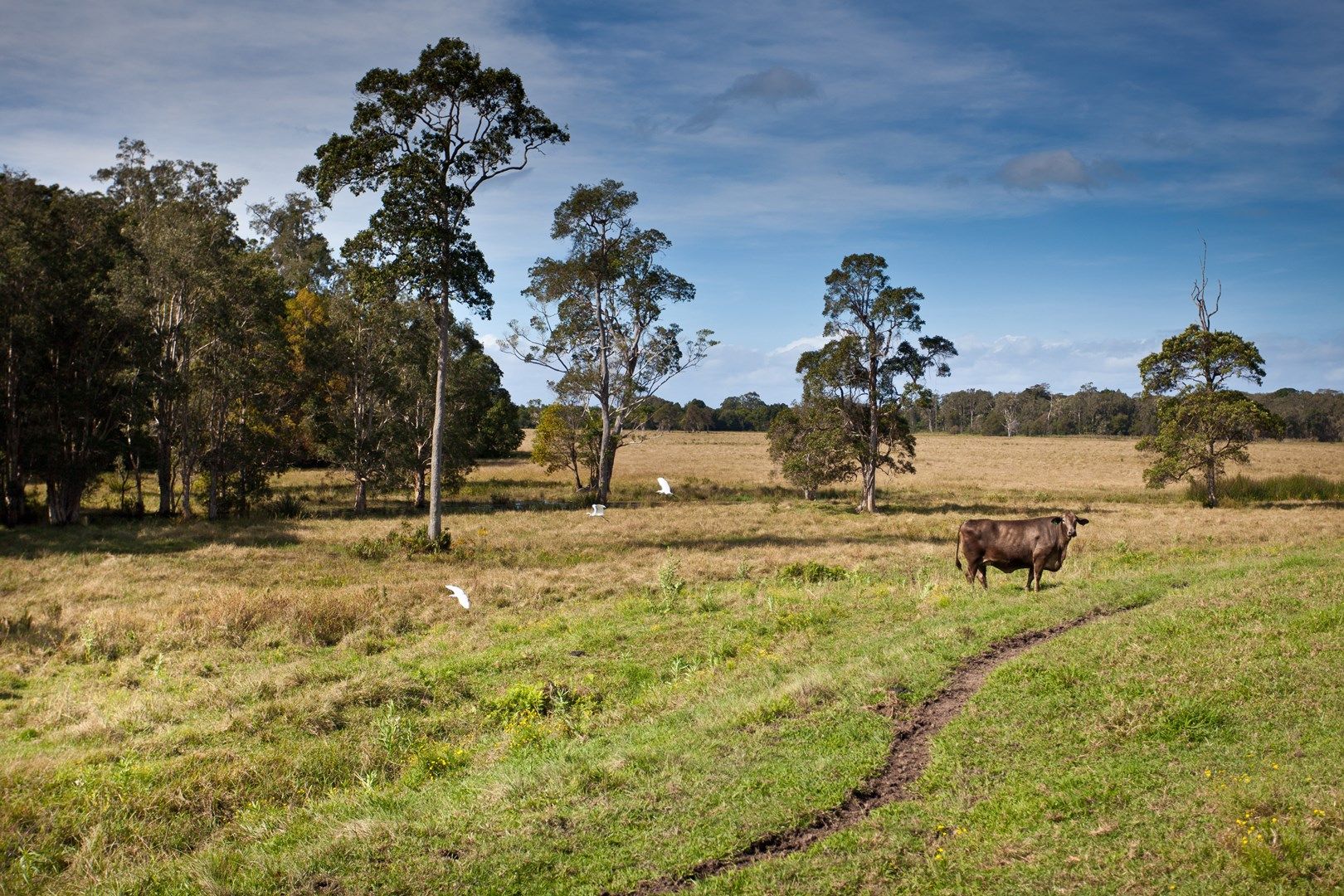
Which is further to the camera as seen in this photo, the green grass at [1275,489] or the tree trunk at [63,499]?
the green grass at [1275,489]

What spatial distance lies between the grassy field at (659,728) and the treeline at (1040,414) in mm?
108501

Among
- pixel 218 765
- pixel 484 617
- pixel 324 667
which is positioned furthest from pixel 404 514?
pixel 218 765

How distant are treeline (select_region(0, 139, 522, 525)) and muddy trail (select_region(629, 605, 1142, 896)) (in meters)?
24.8

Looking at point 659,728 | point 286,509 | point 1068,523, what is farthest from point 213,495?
point 1068,523

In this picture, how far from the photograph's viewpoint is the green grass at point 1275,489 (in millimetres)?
46938

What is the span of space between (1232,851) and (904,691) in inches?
168

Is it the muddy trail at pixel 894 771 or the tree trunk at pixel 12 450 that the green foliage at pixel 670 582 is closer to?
the muddy trail at pixel 894 771

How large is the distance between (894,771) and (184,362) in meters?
39.6

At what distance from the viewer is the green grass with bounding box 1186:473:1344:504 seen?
46.9 m

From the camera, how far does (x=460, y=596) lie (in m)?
18.4

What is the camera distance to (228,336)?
36.8m

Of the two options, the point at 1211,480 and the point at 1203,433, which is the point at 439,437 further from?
the point at 1211,480

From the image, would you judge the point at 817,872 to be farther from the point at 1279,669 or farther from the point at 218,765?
the point at 218,765

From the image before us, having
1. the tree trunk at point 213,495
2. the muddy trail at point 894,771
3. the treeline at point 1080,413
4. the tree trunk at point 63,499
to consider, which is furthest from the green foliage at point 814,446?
the treeline at point 1080,413
